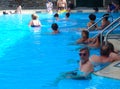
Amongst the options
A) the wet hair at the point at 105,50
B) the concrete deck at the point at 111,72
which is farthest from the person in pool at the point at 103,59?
the concrete deck at the point at 111,72

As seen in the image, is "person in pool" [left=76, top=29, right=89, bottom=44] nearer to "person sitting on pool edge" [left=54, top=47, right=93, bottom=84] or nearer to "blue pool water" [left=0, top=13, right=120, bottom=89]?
"blue pool water" [left=0, top=13, right=120, bottom=89]

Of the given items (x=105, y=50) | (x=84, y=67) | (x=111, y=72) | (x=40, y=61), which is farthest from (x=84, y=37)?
(x=111, y=72)

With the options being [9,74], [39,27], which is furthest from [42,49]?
[39,27]

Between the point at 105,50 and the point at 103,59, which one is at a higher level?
the point at 105,50

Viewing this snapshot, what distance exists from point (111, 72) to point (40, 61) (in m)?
3.07

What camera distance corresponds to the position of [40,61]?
371 inches

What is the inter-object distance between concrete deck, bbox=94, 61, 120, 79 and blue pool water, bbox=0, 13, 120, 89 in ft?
0.49

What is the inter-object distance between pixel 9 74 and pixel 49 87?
1468 mm

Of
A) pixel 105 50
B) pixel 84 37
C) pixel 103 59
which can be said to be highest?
pixel 105 50

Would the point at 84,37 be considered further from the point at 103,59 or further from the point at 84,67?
the point at 84,67

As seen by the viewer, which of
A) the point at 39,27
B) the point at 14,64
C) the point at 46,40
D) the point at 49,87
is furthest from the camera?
the point at 39,27

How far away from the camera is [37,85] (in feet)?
23.4

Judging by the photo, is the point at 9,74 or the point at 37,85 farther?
the point at 9,74

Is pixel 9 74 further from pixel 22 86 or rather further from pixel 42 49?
pixel 42 49
